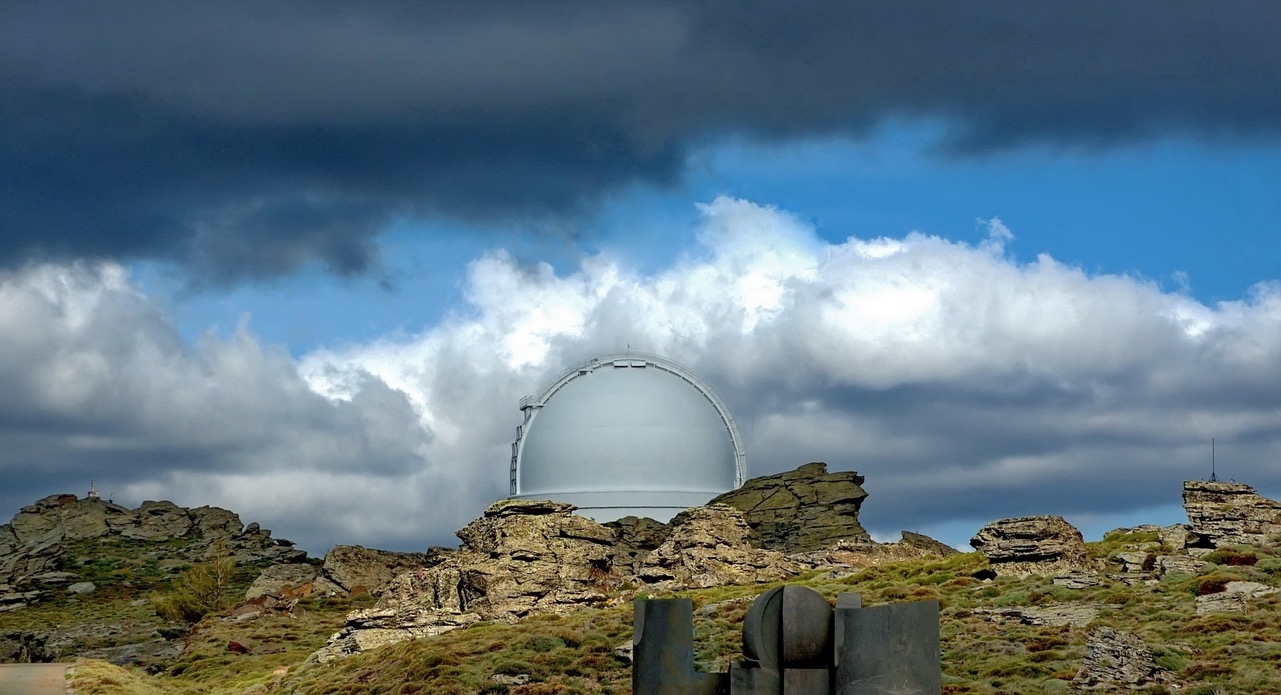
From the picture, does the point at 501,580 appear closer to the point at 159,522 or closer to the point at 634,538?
the point at 634,538

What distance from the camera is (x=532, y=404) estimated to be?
2808 inches

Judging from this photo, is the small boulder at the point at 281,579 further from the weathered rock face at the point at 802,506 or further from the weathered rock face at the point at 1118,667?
the weathered rock face at the point at 1118,667

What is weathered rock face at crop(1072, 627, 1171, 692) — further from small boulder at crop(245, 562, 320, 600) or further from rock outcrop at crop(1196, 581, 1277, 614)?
small boulder at crop(245, 562, 320, 600)

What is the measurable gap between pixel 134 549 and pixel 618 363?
33237 mm

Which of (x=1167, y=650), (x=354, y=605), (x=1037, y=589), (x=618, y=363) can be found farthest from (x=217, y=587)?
(x=1167, y=650)

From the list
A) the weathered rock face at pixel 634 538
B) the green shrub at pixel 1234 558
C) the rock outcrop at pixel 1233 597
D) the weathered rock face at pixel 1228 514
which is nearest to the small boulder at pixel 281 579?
the weathered rock face at pixel 634 538

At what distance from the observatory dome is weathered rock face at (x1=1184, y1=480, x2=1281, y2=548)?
2548 centimetres

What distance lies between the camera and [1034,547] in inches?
1869

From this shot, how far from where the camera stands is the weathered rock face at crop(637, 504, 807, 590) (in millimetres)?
53781

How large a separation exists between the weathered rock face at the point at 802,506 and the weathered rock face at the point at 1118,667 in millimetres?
27337

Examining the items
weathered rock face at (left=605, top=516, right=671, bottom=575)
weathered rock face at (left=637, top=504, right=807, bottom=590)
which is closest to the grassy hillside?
weathered rock face at (left=637, top=504, right=807, bottom=590)

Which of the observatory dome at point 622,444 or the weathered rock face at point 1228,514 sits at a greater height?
the observatory dome at point 622,444

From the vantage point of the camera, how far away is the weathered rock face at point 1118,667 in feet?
107

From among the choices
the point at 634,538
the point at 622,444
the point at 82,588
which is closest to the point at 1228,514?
the point at 634,538
